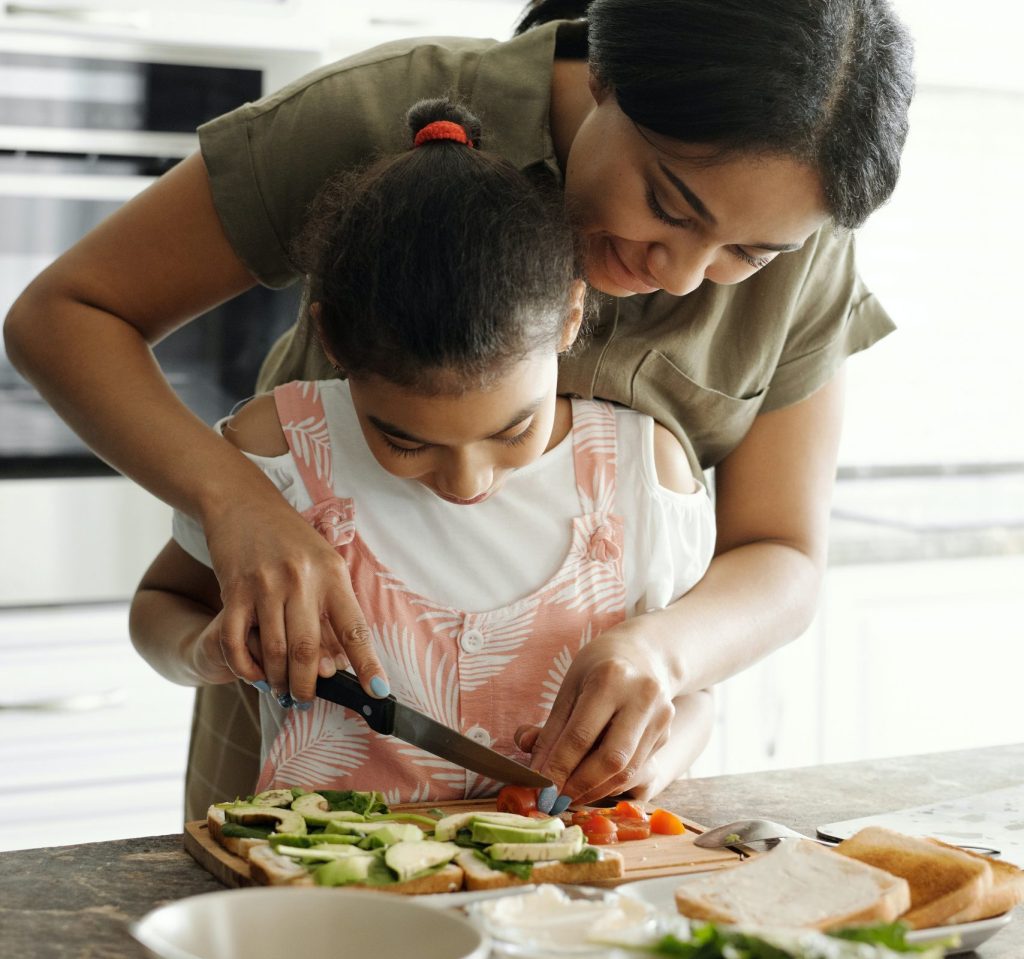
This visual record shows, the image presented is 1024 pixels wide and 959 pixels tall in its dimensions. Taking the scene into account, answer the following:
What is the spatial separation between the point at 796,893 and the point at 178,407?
67cm

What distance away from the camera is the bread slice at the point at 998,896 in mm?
825

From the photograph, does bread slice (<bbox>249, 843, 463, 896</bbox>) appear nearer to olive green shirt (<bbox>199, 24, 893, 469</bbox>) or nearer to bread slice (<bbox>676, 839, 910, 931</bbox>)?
bread slice (<bbox>676, 839, 910, 931</bbox>)

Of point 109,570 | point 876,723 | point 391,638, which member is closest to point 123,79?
point 109,570

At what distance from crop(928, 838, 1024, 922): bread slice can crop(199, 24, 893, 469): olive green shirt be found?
0.52 meters

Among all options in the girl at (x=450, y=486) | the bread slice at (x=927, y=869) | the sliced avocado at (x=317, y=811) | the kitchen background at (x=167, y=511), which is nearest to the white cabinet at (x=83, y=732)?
the kitchen background at (x=167, y=511)

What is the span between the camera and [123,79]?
2.31 m

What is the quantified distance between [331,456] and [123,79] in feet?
4.50

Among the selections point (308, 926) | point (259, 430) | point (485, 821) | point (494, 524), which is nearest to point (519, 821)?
point (485, 821)

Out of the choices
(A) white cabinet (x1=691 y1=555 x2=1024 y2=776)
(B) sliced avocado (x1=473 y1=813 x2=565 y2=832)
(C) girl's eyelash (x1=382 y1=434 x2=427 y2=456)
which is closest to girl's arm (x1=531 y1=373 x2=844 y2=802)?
(B) sliced avocado (x1=473 y1=813 x2=565 y2=832)

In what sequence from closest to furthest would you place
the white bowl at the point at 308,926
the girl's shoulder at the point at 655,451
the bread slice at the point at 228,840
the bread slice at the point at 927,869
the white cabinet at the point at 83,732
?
the white bowl at the point at 308,926 < the bread slice at the point at 927,869 < the bread slice at the point at 228,840 < the girl's shoulder at the point at 655,451 < the white cabinet at the point at 83,732

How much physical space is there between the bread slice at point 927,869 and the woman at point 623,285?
0.65 feet

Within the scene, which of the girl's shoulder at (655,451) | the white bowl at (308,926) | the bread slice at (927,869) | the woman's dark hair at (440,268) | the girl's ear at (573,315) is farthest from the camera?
the girl's shoulder at (655,451)

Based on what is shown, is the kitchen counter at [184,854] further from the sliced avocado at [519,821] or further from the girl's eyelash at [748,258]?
the girl's eyelash at [748,258]

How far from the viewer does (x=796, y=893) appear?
2.73ft
